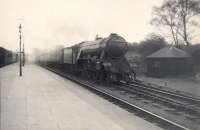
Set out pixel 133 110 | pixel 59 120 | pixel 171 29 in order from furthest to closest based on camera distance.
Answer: pixel 171 29 < pixel 133 110 < pixel 59 120

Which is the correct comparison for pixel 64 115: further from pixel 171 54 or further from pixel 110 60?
pixel 171 54

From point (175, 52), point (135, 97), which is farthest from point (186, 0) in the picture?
point (135, 97)

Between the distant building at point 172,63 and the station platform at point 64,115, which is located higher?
the distant building at point 172,63

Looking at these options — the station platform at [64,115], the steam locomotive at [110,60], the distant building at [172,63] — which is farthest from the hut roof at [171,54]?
the station platform at [64,115]

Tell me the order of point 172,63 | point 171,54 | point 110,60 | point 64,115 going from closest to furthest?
point 64,115 < point 110,60 < point 172,63 < point 171,54

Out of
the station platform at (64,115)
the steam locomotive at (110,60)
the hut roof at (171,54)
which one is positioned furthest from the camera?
the hut roof at (171,54)

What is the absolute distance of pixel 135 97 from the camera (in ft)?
55.2

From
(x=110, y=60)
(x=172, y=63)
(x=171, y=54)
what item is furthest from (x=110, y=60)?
(x=171, y=54)

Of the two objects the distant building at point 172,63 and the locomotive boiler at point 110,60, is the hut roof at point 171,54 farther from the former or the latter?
the locomotive boiler at point 110,60

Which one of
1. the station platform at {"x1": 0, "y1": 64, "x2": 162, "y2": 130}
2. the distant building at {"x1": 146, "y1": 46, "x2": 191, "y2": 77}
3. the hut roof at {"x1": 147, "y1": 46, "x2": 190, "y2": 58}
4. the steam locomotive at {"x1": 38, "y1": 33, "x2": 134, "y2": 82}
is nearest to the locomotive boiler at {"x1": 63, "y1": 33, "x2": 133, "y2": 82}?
the steam locomotive at {"x1": 38, "y1": 33, "x2": 134, "y2": 82}

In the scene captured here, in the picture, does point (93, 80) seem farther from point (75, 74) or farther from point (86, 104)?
point (86, 104)

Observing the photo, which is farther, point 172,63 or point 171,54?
point 171,54

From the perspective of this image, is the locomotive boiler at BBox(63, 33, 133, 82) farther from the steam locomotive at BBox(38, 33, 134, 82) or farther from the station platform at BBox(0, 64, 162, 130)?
the station platform at BBox(0, 64, 162, 130)

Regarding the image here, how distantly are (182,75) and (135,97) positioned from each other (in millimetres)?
18339
